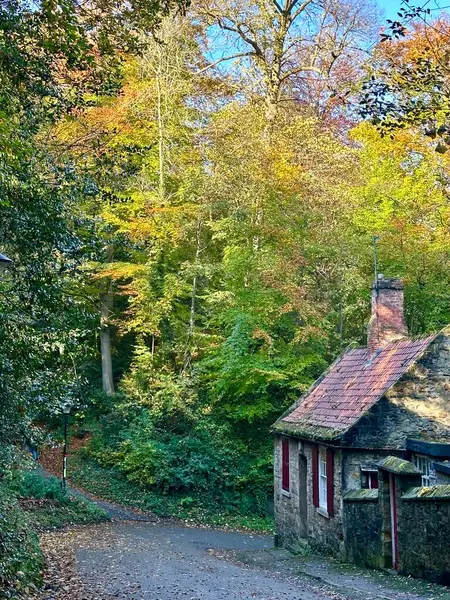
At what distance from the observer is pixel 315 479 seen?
19.5 meters

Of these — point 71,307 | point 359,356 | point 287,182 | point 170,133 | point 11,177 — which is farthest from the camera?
point 170,133

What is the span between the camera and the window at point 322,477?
1891 cm

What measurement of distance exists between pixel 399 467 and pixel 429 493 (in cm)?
198

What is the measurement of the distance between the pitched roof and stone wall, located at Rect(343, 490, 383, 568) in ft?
7.11

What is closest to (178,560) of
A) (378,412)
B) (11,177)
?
(378,412)

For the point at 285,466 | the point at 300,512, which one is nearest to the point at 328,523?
the point at 300,512

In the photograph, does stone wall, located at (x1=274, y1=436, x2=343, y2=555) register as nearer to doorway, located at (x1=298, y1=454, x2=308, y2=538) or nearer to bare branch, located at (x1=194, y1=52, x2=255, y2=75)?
doorway, located at (x1=298, y1=454, x2=308, y2=538)

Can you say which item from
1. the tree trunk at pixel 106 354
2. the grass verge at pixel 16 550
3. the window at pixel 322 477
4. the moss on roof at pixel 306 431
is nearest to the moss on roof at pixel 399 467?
the moss on roof at pixel 306 431

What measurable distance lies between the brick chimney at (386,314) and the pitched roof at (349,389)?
0.51 m

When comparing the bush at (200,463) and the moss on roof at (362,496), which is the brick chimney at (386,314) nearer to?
the moss on roof at (362,496)

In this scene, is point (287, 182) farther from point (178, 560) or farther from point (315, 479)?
point (178, 560)

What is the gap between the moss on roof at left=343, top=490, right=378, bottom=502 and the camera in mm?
15130

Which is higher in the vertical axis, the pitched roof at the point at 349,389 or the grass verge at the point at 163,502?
the pitched roof at the point at 349,389

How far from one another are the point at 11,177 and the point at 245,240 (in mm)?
18505
